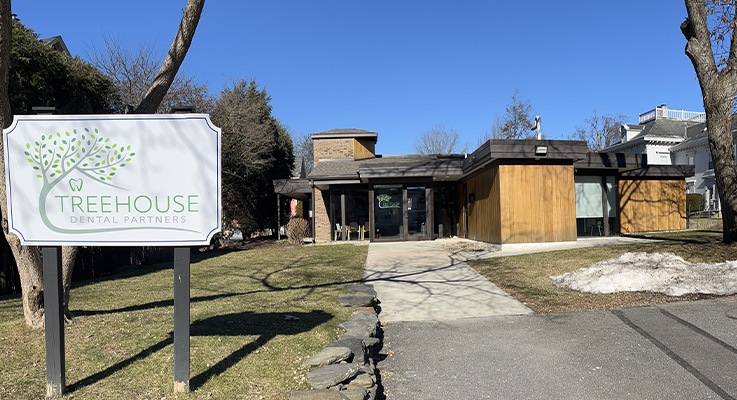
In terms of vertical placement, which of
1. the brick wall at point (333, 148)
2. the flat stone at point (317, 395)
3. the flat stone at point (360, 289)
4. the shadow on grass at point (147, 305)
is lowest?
the flat stone at point (317, 395)

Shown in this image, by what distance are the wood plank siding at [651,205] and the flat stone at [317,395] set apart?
1825cm

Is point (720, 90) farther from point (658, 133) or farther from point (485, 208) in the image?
point (658, 133)

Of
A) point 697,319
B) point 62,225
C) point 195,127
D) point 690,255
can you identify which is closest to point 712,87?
point 690,255

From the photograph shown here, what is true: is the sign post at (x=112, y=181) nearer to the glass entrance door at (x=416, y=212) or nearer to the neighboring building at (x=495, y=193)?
the neighboring building at (x=495, y=193)

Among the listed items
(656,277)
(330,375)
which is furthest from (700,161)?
(330,375)

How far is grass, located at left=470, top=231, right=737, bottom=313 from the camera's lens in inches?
287

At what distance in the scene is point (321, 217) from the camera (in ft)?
71.3

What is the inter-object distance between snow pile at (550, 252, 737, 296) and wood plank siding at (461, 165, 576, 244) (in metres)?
5.09

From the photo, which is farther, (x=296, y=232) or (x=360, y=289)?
(x=296, y=232)

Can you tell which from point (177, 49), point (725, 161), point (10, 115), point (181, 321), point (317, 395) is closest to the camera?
point (317, 395)

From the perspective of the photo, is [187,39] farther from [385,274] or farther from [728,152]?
[728,152]

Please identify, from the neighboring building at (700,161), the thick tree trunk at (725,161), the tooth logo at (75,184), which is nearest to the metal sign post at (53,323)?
the tooth logo at (75,184)

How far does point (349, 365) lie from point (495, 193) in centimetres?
1138

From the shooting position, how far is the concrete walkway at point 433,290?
7289mm
